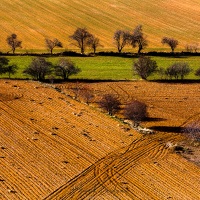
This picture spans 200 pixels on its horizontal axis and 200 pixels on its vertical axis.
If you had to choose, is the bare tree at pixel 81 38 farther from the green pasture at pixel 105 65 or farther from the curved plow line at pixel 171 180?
the curved plow line at pixel 171 180

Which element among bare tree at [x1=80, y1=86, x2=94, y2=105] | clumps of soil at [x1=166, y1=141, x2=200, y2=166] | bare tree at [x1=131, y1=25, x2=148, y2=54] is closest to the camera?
clumps of soil at [x1=166, y1=141, x2=200, y2=166]

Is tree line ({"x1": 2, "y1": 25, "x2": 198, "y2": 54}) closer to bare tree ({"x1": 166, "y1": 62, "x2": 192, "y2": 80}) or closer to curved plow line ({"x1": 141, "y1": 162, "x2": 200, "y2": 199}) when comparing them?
bare tree ({"x1": 166, "y1": 62, "x2": 192, "y2": 80})

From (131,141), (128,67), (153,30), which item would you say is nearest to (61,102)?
(131,141)

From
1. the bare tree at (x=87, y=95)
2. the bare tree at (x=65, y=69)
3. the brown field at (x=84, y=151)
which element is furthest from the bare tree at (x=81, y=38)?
the brown field at (x=84, y=151)

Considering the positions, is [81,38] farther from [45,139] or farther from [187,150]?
[187,150]

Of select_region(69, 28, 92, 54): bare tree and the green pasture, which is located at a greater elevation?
select_region(69, 28, 92, 54): bare tree

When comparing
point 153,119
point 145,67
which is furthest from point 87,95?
point 145,67

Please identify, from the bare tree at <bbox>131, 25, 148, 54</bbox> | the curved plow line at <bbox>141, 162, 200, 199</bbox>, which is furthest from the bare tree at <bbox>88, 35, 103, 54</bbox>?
the curved plow line at <bbox>141, 162, 200, 199</bbox>
